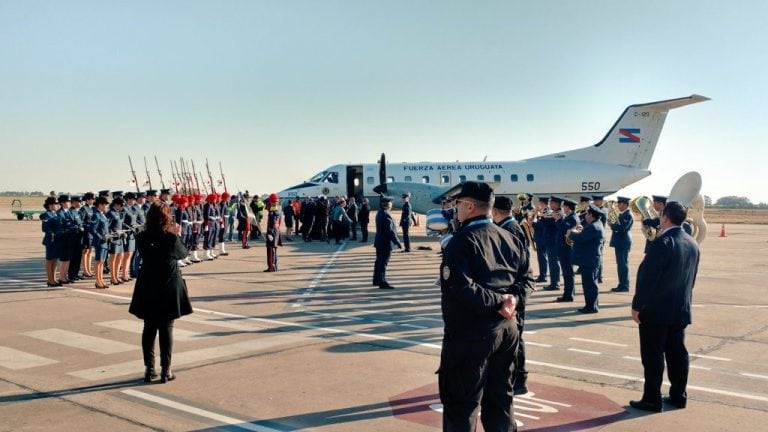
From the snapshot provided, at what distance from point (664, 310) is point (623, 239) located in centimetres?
756

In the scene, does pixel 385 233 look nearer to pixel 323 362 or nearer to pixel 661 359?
pixel 323 362

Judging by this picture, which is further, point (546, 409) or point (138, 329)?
point (138, 329)

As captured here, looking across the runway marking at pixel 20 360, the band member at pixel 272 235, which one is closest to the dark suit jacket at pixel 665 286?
the runway marking at pixel 20 360

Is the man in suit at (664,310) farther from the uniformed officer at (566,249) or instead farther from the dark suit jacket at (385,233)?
the dark suit jacket at (385,233)

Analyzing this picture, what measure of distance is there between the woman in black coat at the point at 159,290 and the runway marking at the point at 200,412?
42cm

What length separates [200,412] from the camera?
17.4 feet

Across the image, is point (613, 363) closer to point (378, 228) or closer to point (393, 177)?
point (378, 228)

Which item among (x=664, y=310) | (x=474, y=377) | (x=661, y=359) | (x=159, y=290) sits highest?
(x=159, y=290)

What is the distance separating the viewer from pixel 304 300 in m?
11.1

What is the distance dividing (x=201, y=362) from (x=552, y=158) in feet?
86.1

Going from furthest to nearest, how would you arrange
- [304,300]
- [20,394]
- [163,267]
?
[304,300]
[163,267]
[20,394]

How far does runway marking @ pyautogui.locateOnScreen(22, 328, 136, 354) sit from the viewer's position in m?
7.45

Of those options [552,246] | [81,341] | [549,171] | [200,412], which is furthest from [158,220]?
[549,171]

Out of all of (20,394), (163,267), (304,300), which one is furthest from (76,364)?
(304,300)
